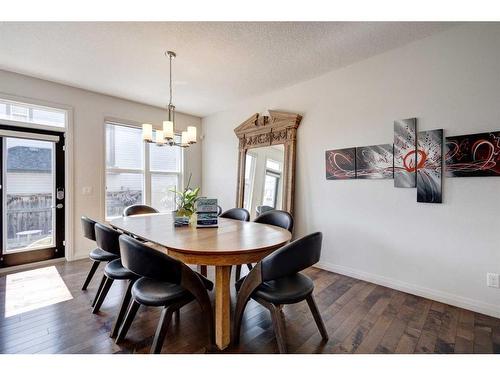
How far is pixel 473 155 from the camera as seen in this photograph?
2.06 metres

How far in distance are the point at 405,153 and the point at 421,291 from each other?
4.73 feet

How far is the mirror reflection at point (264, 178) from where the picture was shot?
11.7 feet

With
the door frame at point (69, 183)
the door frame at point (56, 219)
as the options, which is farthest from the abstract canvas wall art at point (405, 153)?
the door frame at point (56, 219)

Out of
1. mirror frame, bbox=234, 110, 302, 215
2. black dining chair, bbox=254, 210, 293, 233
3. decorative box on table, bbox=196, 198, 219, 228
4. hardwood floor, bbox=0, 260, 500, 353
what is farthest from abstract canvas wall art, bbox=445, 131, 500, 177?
decorative box on table, bbox=196, 198, 219, 228

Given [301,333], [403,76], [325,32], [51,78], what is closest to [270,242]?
[301,333]

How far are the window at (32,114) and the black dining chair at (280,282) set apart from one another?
374 cm

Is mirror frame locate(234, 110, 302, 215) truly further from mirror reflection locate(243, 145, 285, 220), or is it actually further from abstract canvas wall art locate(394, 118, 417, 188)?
abstract canvas wall art locate(394, 118, 417, 188)

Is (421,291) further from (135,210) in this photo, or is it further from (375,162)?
(135,210)

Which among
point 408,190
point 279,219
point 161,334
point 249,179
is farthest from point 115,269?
point 408,190

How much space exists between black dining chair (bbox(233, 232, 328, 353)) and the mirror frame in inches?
70.6

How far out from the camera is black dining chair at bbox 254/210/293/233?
2342 mm

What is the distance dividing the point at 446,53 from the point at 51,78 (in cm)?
476

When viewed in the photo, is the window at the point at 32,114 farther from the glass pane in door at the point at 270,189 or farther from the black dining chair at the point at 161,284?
the glass pane in door at the point at 270,189
